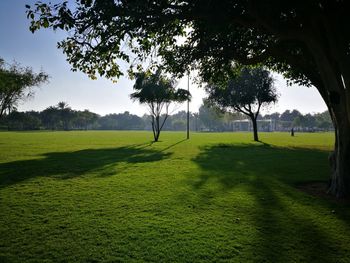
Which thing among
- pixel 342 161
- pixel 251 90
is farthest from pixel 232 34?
pixel 251 90

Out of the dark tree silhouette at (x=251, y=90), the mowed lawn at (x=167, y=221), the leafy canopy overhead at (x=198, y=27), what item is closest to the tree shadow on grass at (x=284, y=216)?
the mowed lawn at (x=167, y=221)

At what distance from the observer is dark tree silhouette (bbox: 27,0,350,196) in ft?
24.7

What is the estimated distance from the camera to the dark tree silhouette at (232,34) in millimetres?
7516

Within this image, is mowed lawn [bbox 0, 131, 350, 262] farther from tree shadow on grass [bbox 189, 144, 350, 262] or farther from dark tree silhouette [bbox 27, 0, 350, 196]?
dark tree silhouette [bbox 27, 0, 350, 196]

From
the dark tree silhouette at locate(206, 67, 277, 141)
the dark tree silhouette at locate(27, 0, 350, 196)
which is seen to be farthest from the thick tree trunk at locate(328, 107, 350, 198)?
the dark tree silhouette at locate(206, 67, 277, 141)

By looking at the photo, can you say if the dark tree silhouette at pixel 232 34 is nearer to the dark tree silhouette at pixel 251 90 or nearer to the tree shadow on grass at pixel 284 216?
the tree shadow on grass at pixel 284 216

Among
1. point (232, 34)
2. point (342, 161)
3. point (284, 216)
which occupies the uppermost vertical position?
point (232, 34)

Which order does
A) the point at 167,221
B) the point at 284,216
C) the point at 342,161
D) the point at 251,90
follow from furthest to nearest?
the point at 251,90 → the point at 342,161 → the point at 284,216 → the point at 167,221

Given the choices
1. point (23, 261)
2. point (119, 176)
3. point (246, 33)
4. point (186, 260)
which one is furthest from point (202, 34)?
point (23, 261)

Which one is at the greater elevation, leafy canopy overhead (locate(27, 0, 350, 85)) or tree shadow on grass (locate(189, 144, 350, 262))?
leafy canopy overhead (locate(27, 0, 350, 85))

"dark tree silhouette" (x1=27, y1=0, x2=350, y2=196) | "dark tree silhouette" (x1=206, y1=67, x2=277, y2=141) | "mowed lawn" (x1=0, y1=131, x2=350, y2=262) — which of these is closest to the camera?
"mowed lawn" (x1=0, y1=131, x2=350, y2=262)

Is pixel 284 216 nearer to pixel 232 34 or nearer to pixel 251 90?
pixel 232 34

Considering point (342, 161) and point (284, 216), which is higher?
point (342, 161)

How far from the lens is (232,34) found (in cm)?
1088
